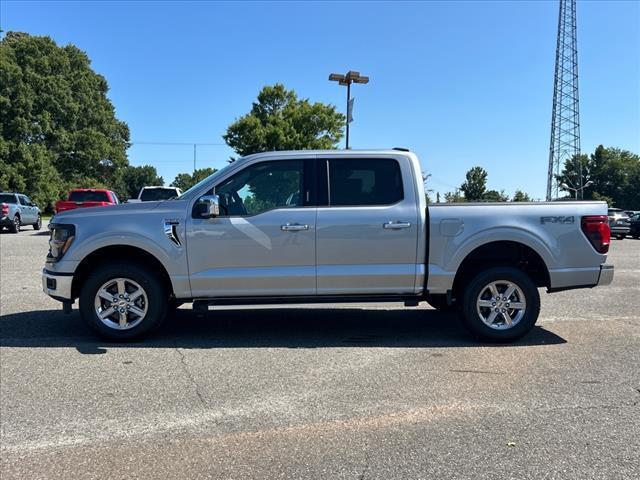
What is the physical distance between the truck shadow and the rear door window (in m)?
1.53

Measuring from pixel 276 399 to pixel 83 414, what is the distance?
1.41m

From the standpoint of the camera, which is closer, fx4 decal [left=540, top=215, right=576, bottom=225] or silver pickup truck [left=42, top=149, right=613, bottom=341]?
silver pickup truck [left=42, top=149, right=613, bottom=341]

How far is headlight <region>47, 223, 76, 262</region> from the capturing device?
A: 5738 mm

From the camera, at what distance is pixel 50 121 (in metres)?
50.8

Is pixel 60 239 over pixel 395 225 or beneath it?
beneath

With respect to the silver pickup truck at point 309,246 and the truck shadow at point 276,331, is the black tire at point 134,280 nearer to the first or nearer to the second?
the silver pickup truck at point 309,246

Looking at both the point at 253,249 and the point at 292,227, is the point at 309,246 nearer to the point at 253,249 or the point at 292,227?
the point at 292,227

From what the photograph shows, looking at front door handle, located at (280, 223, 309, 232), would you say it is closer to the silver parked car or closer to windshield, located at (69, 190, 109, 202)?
windshield, located at (69, 190, 109, 202)

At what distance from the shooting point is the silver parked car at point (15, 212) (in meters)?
22.0

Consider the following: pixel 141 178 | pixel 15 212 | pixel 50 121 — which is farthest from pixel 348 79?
pixel 141 178

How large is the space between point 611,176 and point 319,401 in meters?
114

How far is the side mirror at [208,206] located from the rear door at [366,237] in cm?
106

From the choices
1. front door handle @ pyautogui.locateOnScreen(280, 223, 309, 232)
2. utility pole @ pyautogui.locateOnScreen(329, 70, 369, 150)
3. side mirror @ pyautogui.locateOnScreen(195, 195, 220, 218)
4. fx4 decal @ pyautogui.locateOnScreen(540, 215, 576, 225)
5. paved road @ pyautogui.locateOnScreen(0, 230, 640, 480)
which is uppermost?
utility pole @ pyautogui.locateOnScreen(329, 70, 369, 150)

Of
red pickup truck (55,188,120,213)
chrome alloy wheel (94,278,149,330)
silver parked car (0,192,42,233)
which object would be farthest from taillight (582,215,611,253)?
silver parked car (0,192,42,233)
